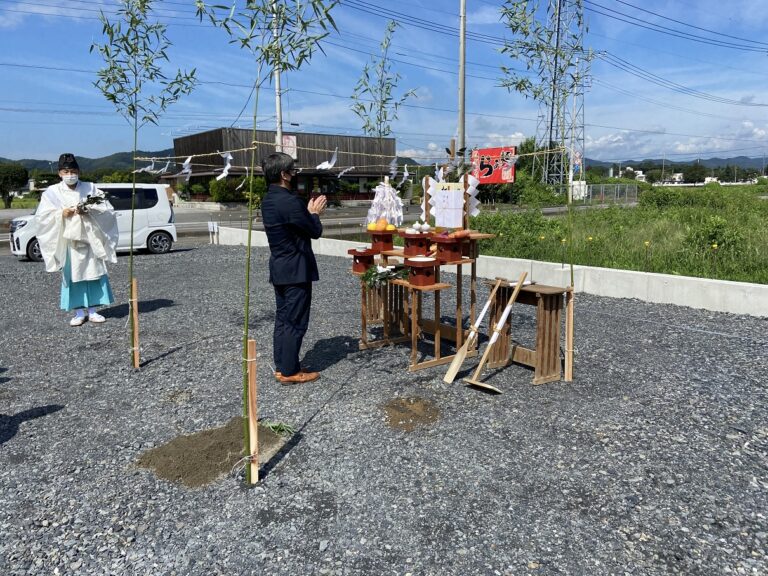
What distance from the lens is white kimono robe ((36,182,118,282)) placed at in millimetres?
6172

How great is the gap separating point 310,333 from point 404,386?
199 cm

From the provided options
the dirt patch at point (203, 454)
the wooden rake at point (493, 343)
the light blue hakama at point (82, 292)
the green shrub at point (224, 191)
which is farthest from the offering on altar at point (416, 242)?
the green shrub at point (224, 191)

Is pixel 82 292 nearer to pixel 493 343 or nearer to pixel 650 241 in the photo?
pixel 493 343

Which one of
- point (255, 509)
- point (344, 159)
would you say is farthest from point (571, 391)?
point (344, 159)

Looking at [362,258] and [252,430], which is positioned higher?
[362,258]

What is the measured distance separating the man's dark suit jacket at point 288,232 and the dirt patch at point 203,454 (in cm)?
116

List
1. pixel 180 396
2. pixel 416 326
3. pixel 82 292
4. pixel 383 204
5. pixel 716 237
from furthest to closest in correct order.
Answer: pixel 716 237 < pixel 82 292 < pixel 383 204 < pixel 416 326 < pixel 180 396

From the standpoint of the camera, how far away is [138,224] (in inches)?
536

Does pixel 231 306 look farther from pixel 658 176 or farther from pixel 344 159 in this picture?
pixel 658 176

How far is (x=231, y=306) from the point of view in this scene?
24.9 ft

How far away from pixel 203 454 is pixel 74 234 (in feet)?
13.0

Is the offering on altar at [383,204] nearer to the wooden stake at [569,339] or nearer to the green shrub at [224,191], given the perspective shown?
the wooden stake at [569,339]

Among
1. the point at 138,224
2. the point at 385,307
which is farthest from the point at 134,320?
the point at 138,224

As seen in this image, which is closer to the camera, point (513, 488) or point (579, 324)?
point (513, 488)
